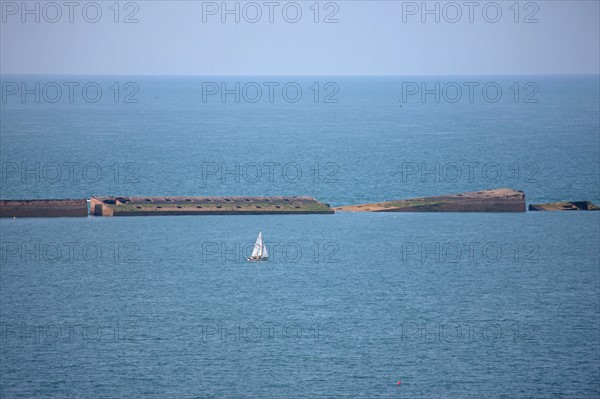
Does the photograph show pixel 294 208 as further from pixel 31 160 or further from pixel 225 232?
pixel 31 160

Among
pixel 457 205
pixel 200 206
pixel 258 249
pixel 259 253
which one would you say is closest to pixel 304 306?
pixel 259 253

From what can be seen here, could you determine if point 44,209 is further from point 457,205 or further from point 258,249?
point 457,205

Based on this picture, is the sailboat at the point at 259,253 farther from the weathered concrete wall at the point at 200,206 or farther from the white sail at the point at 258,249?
the weathered concrete wall at the point at 200,206

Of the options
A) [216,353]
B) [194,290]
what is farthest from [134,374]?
[194,290]

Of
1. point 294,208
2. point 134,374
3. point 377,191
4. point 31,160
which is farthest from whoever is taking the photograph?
point 31,160

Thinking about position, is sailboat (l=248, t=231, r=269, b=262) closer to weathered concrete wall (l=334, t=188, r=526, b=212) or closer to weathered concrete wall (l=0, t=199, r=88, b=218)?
weathered concrete wall (l=0, t=199, r=88, b=218)

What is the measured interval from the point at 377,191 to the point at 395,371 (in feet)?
272

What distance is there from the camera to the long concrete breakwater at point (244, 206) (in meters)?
134

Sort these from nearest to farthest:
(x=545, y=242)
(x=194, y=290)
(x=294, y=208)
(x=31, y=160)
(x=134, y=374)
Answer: (x=134, y=374) → (x=194, y=290) → (x=545, y=242) → (x=294, y=208) → (x=31, y=160)

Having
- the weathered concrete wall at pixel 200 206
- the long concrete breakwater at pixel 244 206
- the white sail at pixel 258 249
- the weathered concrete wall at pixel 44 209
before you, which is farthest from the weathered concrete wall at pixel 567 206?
the weathered concrete wall at pixel 44 209

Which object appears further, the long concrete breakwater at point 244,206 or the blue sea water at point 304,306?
the long concrete breakwater at point 244,206

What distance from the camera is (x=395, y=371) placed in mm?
79625

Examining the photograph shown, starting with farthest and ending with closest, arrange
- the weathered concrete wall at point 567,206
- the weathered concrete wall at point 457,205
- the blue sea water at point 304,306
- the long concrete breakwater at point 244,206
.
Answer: the weathered concrete wall at point 567,206
the weathered concrete wall at point 457,205
the long concrete breakwater at point 244,206
the blue sea water at point 304,306

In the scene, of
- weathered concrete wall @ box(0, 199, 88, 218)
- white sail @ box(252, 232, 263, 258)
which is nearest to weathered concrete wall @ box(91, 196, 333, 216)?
weathered concrete wall @ box(0, 199, 88, 218)
